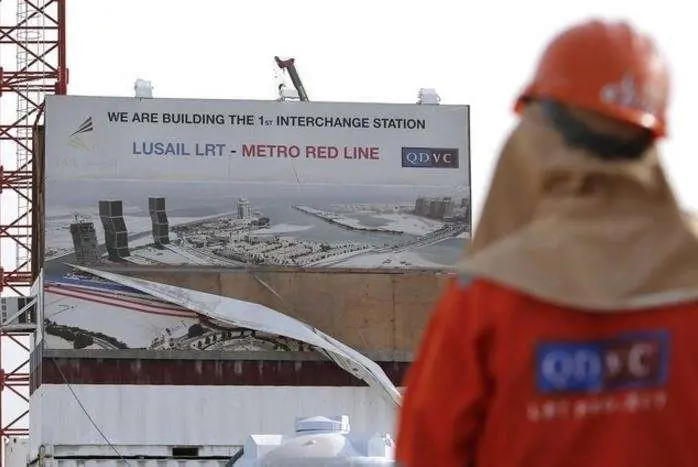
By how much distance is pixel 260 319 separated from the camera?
40719 mm

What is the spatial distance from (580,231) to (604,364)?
0.28 metres

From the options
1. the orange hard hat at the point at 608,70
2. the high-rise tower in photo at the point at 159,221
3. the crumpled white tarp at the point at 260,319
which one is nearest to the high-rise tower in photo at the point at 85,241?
the crumpled white tarp at the point at 260,319

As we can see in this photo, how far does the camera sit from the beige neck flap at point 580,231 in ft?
11.9

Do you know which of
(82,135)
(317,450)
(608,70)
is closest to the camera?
(608,70)

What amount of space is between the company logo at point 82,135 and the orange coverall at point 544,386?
1486 inches

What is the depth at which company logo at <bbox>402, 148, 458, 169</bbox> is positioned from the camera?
137 ft

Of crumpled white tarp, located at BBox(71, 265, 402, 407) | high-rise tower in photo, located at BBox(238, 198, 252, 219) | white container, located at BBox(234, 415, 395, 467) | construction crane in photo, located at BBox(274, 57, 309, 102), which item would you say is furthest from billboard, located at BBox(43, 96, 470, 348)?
white container, located at BBox(234, 415, 395, 467)

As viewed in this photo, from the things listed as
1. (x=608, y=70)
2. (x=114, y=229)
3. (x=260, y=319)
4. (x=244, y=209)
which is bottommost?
(x=260, y=319)

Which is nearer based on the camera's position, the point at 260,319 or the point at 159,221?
the point at 159,221

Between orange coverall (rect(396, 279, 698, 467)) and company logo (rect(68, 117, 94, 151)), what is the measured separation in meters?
37.7

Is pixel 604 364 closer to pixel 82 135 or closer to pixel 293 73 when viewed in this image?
pixel 82 135

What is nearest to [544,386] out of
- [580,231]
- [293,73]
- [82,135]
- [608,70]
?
[580,231]

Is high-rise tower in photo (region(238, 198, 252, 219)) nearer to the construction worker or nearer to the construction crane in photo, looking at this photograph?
the construction crane in photo

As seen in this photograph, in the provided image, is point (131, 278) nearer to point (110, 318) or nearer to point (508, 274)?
point (110, 318)
